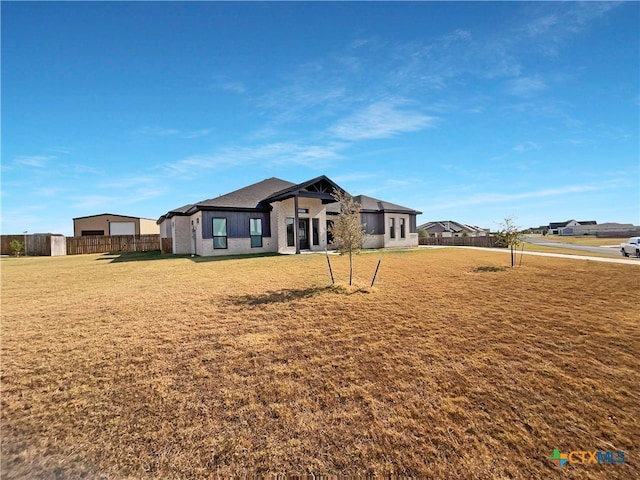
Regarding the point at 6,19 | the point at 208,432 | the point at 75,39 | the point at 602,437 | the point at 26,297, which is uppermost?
the point at 75,39

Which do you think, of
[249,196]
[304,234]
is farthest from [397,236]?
[249,196]

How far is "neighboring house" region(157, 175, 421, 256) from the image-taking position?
2070cm

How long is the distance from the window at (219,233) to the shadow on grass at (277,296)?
12.8 metres

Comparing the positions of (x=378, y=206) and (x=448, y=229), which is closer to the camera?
(x=378, y=206)

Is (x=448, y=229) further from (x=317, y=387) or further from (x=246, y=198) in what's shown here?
(x=317, y=387)

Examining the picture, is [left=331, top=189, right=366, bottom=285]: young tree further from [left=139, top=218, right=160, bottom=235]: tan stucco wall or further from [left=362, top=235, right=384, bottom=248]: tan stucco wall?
[left=139, top=218, right=160, bottom=235]: tan stucco wall

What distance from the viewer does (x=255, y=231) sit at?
→ 73.8 feet

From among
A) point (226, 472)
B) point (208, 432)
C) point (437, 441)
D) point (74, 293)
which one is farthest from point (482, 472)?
point (74, 293)

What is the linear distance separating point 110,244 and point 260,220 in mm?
19752

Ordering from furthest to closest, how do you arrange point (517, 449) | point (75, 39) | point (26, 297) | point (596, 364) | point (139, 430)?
point (75, 39) → point (26, 297) → point (596, 364) → point (139, 430) → point (517, 449)

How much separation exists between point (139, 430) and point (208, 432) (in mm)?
793

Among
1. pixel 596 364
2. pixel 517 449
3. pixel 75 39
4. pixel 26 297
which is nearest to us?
pixel 517 449

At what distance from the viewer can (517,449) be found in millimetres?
3111

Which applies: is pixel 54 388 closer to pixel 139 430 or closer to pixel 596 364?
pixel 139 430
